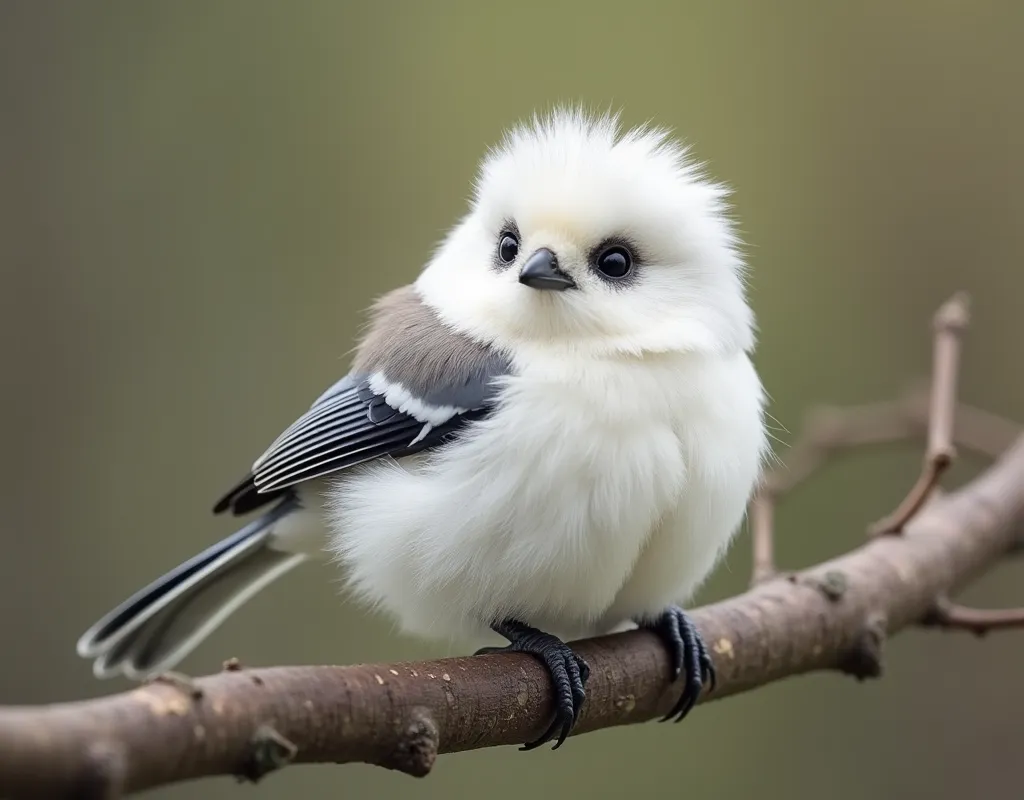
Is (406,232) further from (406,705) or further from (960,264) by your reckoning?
(406,705)

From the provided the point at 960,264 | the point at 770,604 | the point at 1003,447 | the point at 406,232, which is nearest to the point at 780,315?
the point at 960,264

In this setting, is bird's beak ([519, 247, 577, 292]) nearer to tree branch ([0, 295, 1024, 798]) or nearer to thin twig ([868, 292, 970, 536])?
tree branch ([0, 295, 1024, 798])

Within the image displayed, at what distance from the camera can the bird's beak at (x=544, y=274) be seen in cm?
195

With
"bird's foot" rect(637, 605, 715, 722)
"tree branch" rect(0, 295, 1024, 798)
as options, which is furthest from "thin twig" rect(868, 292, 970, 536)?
"bird's foot" rect(637, 605, 715, 722)

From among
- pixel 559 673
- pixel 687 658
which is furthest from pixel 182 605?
pixel 687 658

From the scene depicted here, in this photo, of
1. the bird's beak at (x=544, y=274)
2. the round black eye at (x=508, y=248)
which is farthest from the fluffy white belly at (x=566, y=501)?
the round black eye at (x=508, y=248)

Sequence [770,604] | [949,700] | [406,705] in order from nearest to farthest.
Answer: [406,705] → [770,604] → [949,700]

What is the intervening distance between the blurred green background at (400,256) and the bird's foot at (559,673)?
203 centimetres

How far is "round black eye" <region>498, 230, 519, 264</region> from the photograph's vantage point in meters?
2.15

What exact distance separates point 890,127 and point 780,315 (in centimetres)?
85

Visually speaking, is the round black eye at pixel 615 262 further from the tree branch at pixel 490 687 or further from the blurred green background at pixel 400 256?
the blurred green background at pixel 400 256

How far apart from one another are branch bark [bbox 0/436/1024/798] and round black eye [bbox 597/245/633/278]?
65 centimetres

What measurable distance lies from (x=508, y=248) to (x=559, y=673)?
29.7 inches

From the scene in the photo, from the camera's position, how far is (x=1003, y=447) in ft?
11.0
